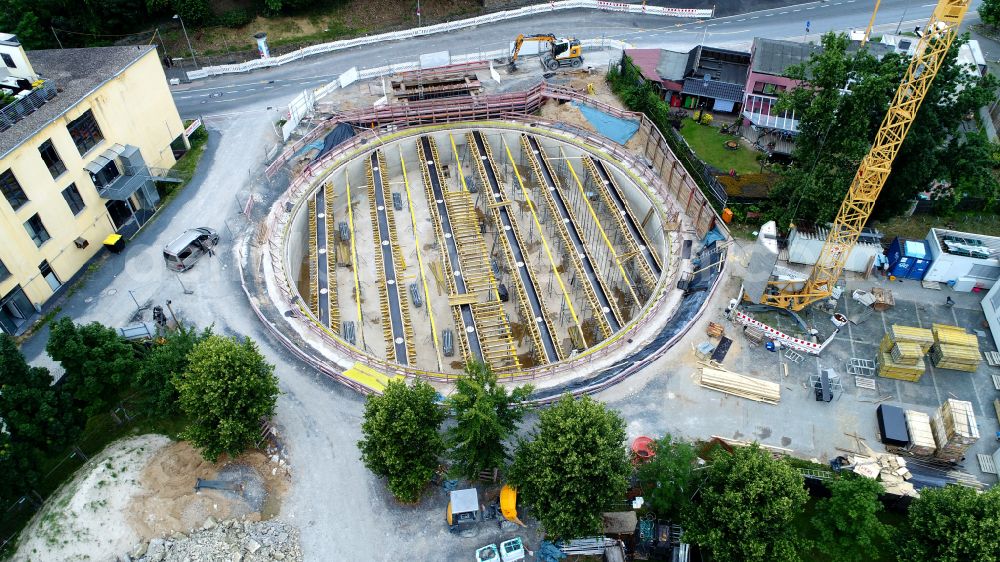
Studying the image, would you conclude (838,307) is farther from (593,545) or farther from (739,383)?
(593,545)

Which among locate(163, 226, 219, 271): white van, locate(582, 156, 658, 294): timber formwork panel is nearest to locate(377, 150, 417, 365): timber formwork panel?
locate(163, 226, 219, 271): white van

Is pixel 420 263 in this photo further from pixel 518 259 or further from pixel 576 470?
pixel 576 470

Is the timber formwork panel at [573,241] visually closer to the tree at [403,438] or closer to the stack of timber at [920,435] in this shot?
the tree at [403,438]

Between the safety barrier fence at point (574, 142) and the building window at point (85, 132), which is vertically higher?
the building window at point (85, 132)

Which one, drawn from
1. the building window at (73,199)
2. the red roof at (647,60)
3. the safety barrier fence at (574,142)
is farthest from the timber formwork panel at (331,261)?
the red roof at (647,60)

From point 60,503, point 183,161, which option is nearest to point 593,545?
point 60,503

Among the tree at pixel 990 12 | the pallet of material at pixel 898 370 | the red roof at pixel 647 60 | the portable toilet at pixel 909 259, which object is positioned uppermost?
the tree at pixel 990 12
